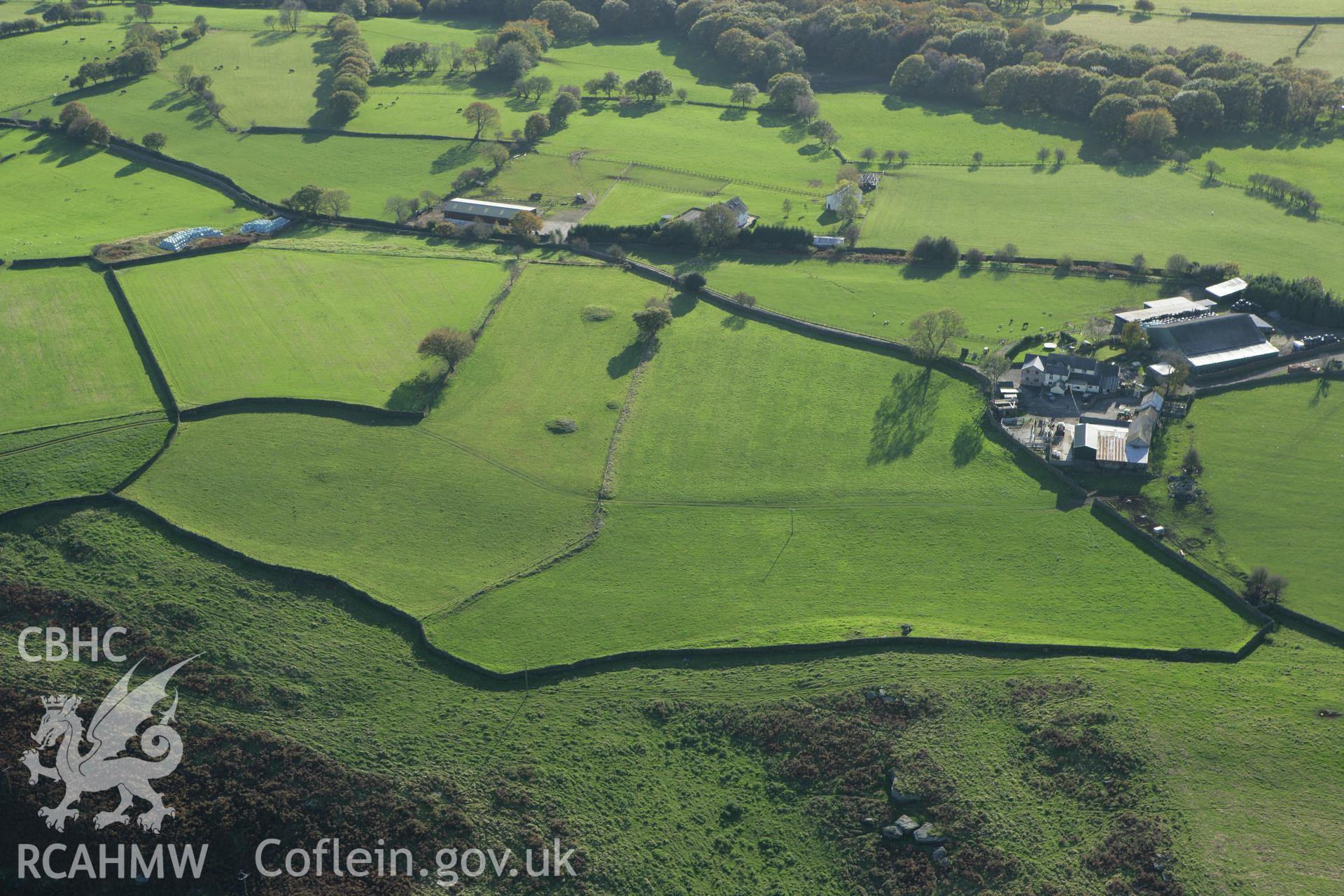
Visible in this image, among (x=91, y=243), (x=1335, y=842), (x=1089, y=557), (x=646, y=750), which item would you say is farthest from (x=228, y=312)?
(x=1335, y=842)

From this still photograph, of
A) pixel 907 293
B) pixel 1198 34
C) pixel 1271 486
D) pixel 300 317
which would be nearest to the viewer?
pixel 1271 486

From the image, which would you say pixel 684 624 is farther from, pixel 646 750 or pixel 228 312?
pixel 228 312

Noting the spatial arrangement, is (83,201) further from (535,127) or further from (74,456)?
(74,456)

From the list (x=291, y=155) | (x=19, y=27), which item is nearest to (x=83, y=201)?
(x=291, y=155)

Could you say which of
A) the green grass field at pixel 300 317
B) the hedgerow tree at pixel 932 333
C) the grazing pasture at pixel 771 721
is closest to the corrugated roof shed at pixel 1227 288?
the hedgerow tree at pixel 932 333

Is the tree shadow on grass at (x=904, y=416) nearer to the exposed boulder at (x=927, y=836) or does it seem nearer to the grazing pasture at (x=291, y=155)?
the exposed boulder at (x=927, y=836)

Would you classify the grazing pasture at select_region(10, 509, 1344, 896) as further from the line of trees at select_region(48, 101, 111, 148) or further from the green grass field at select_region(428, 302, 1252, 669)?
the line of trees at select_region(48, 101, 111, 148)
